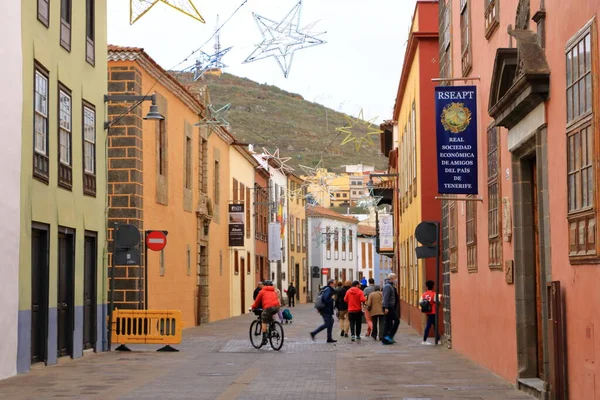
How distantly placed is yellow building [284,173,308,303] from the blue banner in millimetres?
54287

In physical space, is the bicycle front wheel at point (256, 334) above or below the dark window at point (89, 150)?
below

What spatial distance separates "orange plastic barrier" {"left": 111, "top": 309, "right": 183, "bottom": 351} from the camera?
23922mm

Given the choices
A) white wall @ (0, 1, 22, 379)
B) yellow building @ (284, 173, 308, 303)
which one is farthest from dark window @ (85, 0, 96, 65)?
yellow building @ (284, 173, 308, 303)

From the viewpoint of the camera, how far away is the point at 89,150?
23.1 meters

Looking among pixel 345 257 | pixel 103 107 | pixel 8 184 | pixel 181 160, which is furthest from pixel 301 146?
pixel 8 184

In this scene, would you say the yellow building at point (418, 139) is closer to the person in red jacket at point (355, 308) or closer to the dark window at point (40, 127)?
the person in red jacket at point (355, 308)

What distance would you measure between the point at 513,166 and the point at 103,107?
39.2 feet

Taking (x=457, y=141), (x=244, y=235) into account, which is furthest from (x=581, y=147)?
(x=244, y=235)

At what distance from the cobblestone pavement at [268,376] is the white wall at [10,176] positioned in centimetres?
72

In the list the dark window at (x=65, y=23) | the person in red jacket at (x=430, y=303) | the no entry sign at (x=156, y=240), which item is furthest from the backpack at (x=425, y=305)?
the dark window at (x=65, y=23)

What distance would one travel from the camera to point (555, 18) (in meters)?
11.5

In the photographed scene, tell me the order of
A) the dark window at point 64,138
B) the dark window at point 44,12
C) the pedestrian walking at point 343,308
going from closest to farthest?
the dark window at point 44,12, the dark window at point 64,138, the pedestrian walking at point 343,308

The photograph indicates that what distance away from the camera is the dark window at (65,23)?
20859mm

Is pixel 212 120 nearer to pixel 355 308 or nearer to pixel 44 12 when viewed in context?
pixel 355 308
